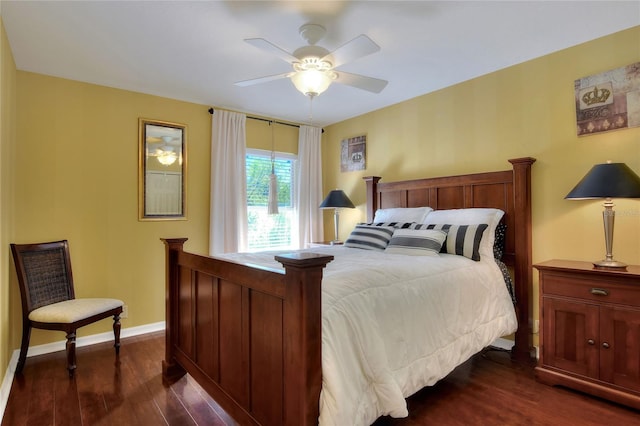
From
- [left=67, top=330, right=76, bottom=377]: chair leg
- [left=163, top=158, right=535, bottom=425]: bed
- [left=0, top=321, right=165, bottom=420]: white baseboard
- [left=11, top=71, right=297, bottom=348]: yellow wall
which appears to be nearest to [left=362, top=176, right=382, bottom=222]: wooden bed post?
[left=163, top=158, right=535, bottom=425]: bed

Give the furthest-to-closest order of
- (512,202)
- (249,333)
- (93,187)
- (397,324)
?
(93,187)
(512,202)
(397,324)
(249,333)

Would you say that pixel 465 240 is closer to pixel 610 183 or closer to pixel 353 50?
pixel 610 183

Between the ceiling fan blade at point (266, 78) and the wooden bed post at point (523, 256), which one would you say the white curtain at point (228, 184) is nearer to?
the ceiling fan blade at point (266, 78)

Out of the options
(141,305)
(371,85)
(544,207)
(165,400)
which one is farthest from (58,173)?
(544,207)

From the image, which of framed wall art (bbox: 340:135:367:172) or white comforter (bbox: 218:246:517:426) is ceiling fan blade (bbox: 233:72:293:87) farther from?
framed wall art (bbox: 340:135:367:172)

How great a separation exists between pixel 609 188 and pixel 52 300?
14.3 ft

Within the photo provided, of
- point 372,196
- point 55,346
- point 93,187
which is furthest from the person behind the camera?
point 372,196

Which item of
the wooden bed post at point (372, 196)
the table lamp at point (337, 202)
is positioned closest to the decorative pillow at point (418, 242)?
the wooden bed post at point (372, 196)

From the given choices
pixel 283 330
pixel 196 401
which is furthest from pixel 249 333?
pixel 196 401

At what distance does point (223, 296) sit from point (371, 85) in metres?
1.85

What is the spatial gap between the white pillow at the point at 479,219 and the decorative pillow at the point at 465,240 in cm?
8

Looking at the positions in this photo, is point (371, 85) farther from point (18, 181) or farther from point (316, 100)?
point (18, 181)

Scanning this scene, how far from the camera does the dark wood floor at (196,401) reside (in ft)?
6.48

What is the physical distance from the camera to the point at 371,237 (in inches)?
127
